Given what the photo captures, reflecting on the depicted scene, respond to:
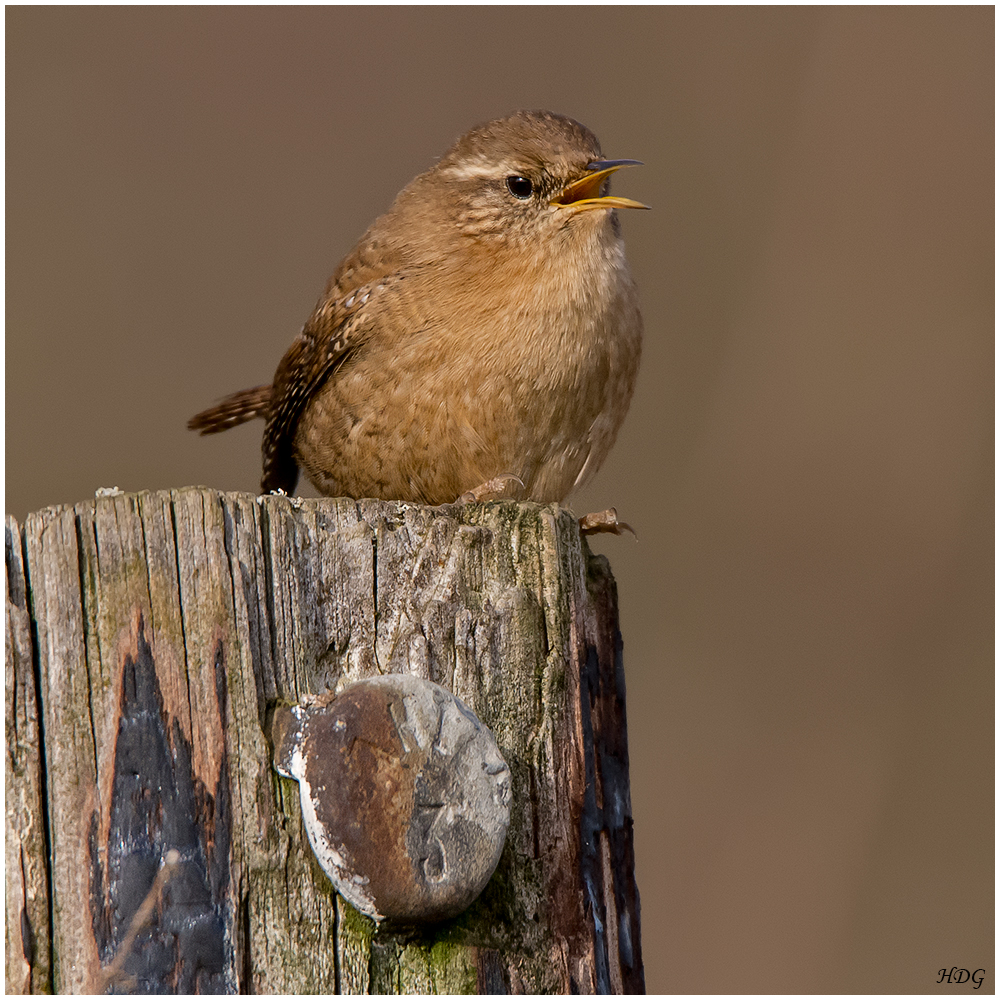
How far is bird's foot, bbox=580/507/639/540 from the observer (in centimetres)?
316

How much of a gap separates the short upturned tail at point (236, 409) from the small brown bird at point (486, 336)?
22.9 inches

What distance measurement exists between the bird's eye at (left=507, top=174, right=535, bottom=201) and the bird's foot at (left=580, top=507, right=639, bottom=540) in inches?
44.8

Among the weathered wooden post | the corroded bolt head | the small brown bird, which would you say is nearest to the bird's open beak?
the small brown bird

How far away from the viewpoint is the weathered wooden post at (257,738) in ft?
6.49

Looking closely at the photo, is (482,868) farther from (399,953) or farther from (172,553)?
(172,553)

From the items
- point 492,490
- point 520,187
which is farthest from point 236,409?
point 492,490

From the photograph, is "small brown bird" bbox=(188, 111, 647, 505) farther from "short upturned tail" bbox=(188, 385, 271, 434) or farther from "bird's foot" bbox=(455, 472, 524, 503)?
"short upturned tail" bbox=(188, 385, 271, 434)

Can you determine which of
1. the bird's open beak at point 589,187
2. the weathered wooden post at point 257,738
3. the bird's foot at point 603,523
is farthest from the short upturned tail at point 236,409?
the weathered wooden post at point 257,738

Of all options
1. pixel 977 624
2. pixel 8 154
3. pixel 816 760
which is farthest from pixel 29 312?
pixel 977 624

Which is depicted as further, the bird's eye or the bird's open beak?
the bird's eye

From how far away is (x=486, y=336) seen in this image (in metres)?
3.51

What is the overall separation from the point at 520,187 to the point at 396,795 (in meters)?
2.30

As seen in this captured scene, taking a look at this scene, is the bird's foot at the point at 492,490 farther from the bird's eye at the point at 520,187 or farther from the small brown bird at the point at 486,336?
the bird's eye at the point at 520,187

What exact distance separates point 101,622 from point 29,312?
4.58 metres
